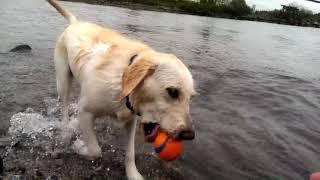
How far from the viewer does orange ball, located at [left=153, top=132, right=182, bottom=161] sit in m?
4.24

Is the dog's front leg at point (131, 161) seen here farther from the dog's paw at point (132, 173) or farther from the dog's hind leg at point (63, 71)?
the dog's hind leg at point (63, 71)

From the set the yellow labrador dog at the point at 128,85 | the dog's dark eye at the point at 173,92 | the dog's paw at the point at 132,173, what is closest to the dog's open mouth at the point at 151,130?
the yellow labrador dog at the point at 128,85

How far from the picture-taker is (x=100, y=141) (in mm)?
6992

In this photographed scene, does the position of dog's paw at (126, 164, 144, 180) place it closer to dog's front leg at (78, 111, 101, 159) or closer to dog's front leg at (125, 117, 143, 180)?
dog's front leg at (125, 117, 143, 180)

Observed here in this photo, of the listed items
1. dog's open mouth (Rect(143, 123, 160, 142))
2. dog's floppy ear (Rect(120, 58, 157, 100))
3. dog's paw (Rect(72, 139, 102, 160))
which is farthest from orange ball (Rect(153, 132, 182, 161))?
dog's paw (Rect(72, 139, 102, 160))

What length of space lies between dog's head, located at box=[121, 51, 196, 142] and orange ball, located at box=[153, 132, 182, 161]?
100 millimetres

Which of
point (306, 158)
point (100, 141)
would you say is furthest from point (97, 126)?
point (306, 158)

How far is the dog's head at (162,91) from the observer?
4074mm

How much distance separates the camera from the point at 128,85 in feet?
14.1

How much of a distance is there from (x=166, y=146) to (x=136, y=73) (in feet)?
2.95

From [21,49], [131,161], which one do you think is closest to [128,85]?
[131,161]

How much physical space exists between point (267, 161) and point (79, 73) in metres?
3.67

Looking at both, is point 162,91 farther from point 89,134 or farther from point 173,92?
point 89,134

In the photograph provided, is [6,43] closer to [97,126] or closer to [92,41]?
[97,126]
